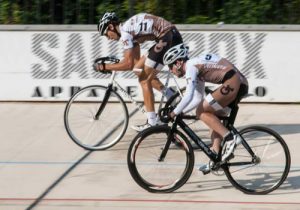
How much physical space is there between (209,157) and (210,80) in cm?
81

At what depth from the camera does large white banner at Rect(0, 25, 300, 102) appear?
13070 millimetres

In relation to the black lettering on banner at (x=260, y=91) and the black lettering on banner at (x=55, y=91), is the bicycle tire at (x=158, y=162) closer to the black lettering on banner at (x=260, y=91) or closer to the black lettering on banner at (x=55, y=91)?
the black lettering on banner at (x=260, y=91)

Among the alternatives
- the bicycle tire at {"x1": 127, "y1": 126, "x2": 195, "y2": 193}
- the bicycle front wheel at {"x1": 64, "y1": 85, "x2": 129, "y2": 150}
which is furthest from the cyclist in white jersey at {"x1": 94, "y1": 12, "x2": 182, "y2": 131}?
the bicycle tire at {"x1": 127, "y1": 126, "x2": 195, "y2": 193}

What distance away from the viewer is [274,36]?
13086mm

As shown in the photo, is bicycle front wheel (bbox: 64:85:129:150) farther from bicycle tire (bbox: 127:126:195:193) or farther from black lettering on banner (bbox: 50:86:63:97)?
black lettering on banner (bbox: 50:86:63:97)

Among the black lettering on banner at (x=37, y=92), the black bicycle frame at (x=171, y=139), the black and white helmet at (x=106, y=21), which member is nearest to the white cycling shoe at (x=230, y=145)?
the black bicycle frame at (x=171, y=139)

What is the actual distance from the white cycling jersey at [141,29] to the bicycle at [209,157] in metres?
1.89

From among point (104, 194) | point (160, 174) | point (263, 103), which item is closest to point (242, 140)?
point (160, 174)

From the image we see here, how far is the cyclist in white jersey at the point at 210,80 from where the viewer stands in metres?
8.80

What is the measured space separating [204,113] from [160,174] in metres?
0.85

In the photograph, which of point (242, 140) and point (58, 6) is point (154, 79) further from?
point (58, 6)

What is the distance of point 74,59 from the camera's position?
13422 millimetres

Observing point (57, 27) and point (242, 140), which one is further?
point (57, 27)

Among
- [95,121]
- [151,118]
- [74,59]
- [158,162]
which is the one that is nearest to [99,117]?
[95,121]
